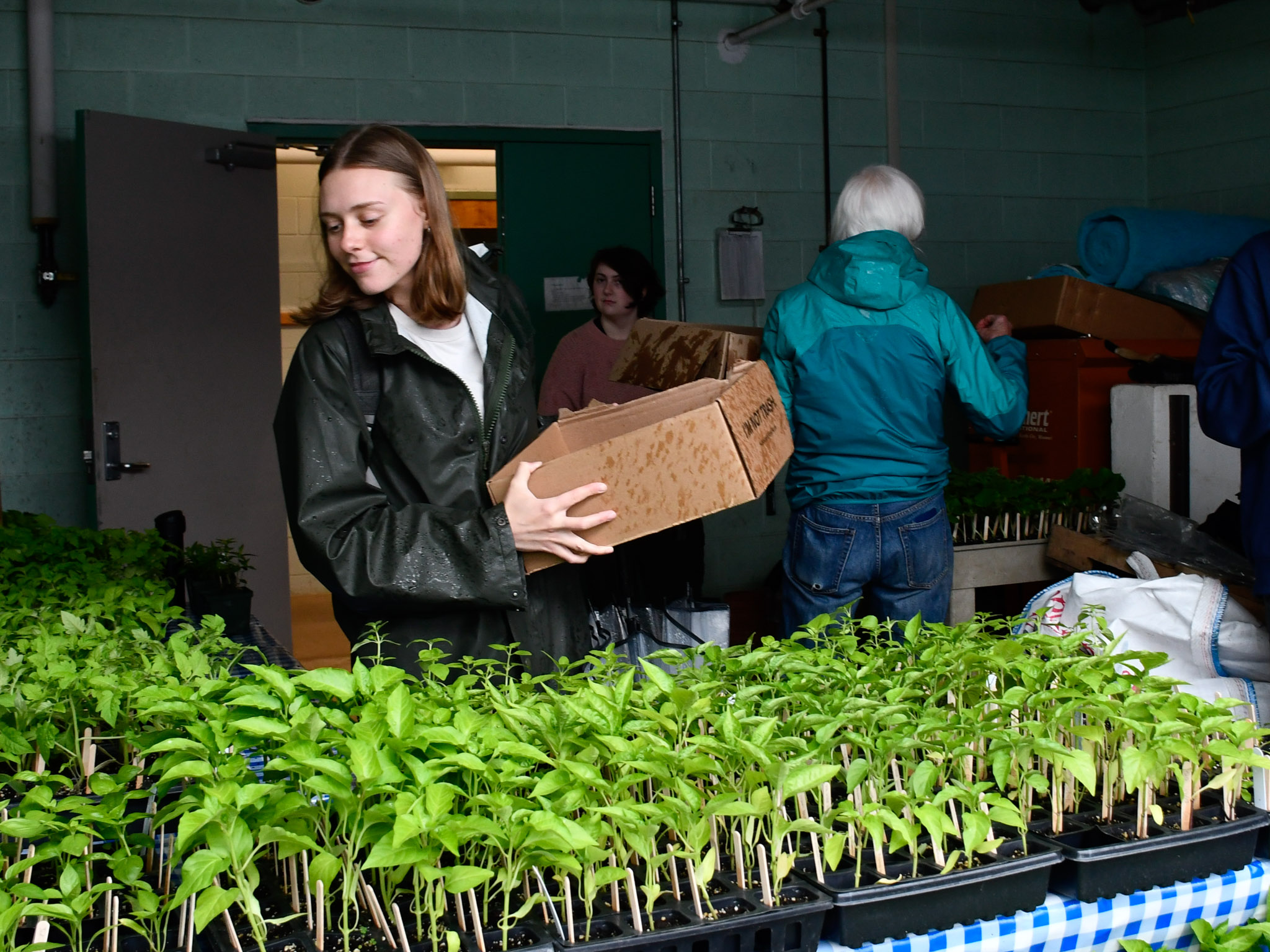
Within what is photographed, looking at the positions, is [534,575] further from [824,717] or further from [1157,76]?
[1157,76]

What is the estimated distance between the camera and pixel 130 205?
4266mm

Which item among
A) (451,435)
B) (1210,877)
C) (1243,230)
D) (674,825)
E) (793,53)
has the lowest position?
(1210,877)

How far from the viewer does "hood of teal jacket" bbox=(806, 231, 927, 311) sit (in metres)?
2.78

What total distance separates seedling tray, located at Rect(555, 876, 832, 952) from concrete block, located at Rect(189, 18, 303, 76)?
14.3 ft

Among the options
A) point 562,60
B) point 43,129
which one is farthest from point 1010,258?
point 43,129

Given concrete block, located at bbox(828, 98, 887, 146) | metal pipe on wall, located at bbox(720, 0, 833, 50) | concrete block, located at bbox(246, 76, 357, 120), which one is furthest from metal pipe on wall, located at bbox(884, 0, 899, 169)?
concrete block, located at bbox(246, 76, 357, 120)

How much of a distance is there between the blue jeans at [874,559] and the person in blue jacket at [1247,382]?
2.32 feet

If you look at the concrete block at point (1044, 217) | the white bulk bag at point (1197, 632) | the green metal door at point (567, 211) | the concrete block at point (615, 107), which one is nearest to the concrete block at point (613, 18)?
the concrete block at point (615, 107)

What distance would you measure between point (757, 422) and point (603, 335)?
2642mm

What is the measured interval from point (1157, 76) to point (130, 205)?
476 centimetres

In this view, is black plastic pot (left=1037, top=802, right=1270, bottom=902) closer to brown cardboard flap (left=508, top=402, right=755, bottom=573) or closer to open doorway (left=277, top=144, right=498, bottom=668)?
brown cardboard flap (left=508, top=402, right=755, bottom=573)

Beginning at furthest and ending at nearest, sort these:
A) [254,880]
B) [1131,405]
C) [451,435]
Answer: [1131,405] → [451,435] → [254,880]

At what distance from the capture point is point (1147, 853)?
1.14m

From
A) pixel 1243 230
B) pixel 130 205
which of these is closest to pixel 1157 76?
pixel 1243 230
